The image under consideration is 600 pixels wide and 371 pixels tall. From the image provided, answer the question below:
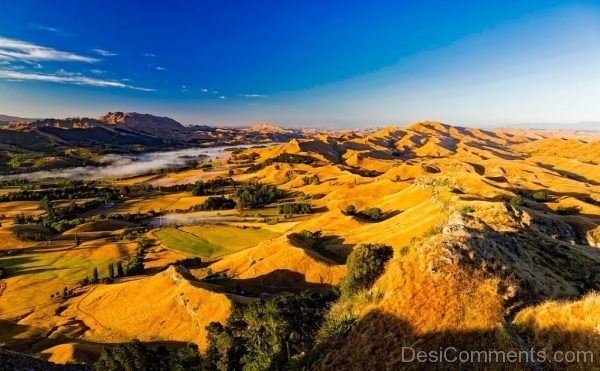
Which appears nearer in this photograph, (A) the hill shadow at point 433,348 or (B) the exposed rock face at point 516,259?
(A) the hill shadow at point 433,348

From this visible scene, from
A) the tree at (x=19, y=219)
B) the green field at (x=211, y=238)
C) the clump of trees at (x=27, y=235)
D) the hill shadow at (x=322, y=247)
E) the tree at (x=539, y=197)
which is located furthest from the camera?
the tree at (x=19, y=219)

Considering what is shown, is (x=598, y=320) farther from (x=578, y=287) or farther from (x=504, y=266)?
(x=578, y=287)

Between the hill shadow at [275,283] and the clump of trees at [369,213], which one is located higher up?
the clump of trees at [369,213]

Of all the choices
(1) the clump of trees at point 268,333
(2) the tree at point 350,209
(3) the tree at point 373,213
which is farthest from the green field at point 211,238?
(1) the clump of trees at point 268,333

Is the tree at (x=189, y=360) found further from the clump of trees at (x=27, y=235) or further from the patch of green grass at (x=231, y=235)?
the clump of trees at (x=27, y=235)

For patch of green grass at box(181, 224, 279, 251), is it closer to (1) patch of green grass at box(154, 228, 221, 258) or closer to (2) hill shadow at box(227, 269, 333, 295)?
(1) patch of green grass at box(154, 228, 221, 258)

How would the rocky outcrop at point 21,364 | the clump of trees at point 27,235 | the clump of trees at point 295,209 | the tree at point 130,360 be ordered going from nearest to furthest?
the rocky outcrop at point 21,364
the tree at point 130,360
the clump of trees at point 27,235
the clump of trees at point 295,209

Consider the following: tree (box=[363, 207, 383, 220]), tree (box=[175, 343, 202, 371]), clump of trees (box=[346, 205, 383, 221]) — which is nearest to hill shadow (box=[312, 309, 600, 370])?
tree (box=[175, 343, 202, 371])
